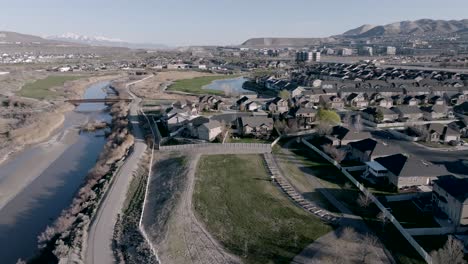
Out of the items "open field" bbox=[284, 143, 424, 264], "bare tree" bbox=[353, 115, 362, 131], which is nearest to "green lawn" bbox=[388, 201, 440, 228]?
"open field" bbox=[284, 143, 424, 264]

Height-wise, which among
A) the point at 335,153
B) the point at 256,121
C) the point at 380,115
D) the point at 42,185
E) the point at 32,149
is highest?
the point at 256,121

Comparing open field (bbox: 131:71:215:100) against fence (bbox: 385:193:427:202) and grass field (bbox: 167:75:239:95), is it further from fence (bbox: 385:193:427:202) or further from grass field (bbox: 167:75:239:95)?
fence (bbox: 385:193:427:202)

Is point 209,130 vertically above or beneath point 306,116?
above

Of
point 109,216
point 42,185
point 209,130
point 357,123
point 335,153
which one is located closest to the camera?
point 109,216

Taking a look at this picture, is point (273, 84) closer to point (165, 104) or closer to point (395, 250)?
point (165, 104)

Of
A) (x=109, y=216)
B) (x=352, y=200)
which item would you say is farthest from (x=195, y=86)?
(x=352, y=200)

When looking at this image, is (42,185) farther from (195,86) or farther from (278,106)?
(195,86)
